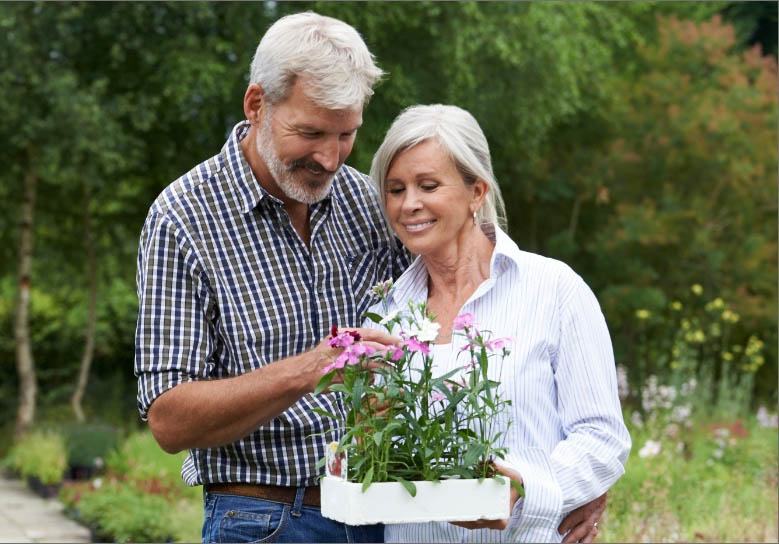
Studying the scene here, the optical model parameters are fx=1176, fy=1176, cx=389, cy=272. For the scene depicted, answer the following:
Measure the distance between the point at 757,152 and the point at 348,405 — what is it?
1148 cm

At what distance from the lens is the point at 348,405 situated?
7.59 ft

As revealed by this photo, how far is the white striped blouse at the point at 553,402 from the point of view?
95.1 inches

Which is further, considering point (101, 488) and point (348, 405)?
point (101, 488)

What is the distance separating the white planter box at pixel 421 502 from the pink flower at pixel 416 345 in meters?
0.25

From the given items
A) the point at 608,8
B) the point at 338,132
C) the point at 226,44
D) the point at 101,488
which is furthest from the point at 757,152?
the point at 338,132

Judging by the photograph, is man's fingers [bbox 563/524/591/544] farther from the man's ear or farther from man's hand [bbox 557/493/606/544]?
the man's ear

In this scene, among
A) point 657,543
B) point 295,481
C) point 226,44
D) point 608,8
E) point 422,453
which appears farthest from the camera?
point 608,8

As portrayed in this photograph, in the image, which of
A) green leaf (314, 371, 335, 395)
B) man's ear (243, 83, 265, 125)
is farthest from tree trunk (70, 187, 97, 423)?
green leaf (314, 371, 335, 395)

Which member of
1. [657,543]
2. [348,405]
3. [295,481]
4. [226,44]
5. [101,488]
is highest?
[226,44]

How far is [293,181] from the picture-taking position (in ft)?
8.57

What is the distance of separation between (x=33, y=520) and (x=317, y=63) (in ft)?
24.9

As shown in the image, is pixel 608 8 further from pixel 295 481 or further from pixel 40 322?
pixel 295 481

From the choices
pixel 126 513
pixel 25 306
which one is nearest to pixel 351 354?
pixel 126 513

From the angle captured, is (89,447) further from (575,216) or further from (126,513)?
(575,216)
